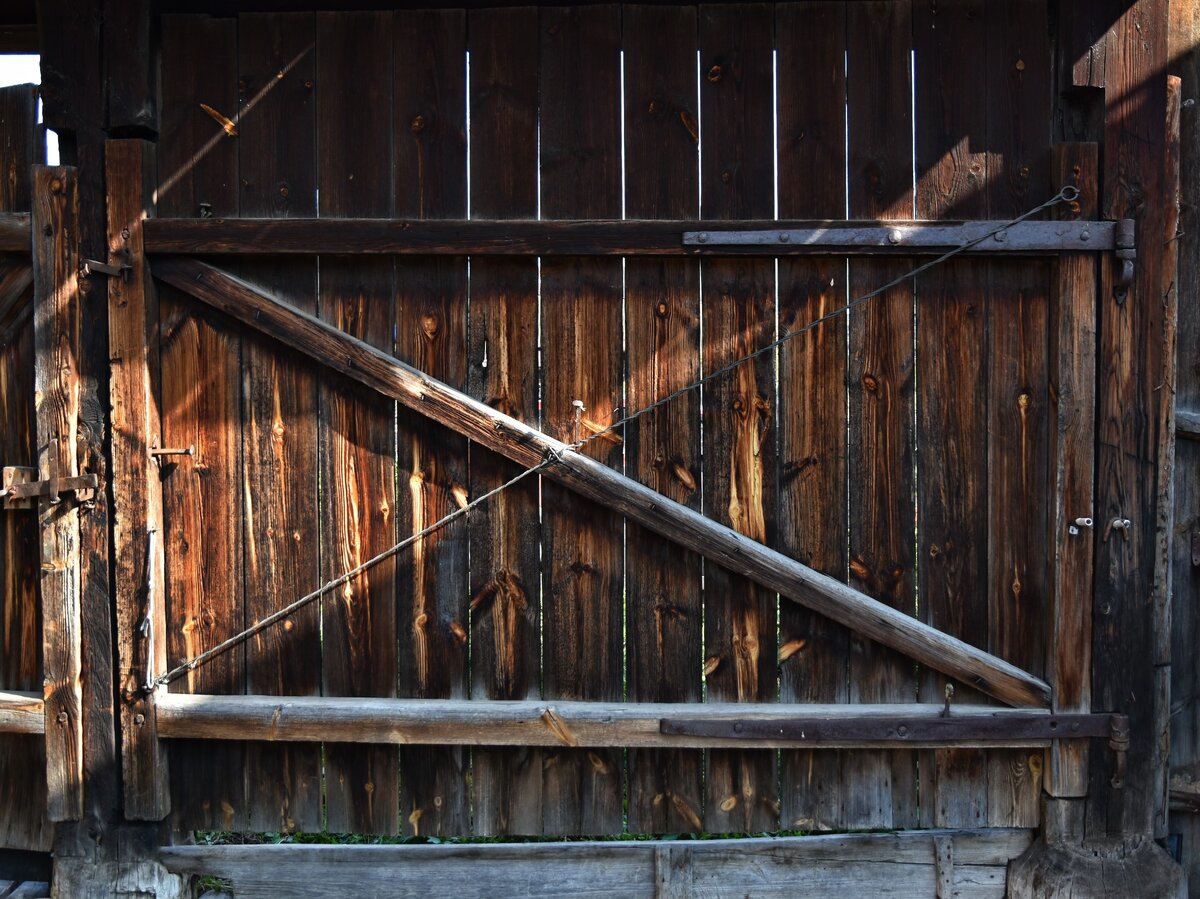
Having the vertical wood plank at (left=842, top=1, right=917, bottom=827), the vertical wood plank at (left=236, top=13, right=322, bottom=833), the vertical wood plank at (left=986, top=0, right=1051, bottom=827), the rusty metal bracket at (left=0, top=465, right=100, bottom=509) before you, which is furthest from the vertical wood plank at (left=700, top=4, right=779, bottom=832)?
the rusty metal bracket at (left=0, top=465, right=100, bottom=509)

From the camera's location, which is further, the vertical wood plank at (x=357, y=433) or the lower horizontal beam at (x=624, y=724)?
the vertical wood plank at (x=357, y=433)

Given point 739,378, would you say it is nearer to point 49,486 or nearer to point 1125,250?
point 1125,250

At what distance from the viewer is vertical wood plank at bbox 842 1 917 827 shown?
301 centimetres

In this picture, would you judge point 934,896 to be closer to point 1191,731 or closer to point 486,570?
point 1191,731

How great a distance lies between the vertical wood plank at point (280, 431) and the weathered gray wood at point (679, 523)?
0.23 meters

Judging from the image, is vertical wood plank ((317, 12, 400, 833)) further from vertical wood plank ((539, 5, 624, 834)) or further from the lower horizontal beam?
vertical wood plank ((539, 5, 624, 834))

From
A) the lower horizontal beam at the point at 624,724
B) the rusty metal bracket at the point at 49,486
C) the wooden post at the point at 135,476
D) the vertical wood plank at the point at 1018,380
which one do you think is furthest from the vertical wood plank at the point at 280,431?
the vertical wood plank at the point at 1018,380

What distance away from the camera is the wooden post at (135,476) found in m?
3.03

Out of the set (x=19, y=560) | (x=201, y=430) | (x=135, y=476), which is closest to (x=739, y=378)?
(x=201, y=430)

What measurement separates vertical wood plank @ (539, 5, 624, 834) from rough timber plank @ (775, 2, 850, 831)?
55 cm

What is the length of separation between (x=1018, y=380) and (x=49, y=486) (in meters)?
3.19

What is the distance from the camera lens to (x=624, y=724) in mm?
2998

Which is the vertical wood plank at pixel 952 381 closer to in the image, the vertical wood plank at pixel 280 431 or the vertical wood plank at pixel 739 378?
the vertical wood plank at pixel 739 378

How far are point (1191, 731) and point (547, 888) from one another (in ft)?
7.56
